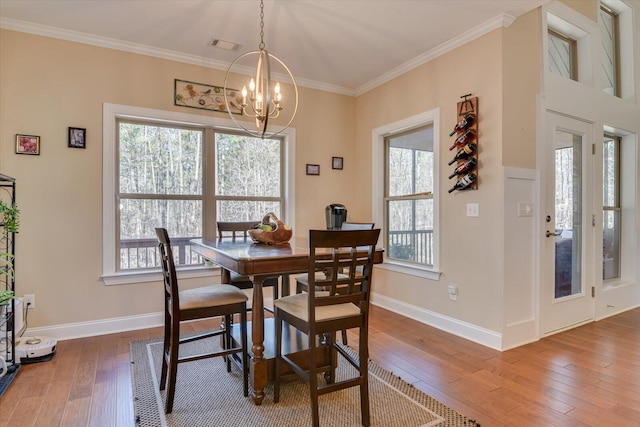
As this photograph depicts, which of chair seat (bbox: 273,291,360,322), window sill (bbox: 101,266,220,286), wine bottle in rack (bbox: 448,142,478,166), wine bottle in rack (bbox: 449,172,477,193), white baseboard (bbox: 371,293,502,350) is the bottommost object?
white baseboard (bbox: 371,293,502,350)

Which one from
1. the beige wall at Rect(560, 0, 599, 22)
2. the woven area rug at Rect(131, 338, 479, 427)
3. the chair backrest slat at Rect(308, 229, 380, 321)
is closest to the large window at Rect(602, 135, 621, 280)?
the beige wall at Rect(560, 0, 599, 22)

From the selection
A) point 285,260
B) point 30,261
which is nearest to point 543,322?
point 285,260

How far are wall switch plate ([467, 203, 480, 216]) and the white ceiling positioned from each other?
148 cm

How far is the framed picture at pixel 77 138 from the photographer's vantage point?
3.06 m

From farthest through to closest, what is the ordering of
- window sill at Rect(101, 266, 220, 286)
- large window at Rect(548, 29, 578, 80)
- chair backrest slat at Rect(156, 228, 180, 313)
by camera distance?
large window at Rect(548, 29, 578, 80), window sill at Rect(101, 266, 220, 286), chair backrest slat at Rect(156, 228, 180, 313)

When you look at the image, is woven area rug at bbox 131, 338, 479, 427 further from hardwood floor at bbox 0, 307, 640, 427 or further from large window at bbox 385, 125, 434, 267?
large window at bbox 385, 125, 434, 267

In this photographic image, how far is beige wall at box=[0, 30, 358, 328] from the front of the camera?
9.48 feet

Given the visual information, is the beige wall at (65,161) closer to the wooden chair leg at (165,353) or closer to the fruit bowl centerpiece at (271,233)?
the wooden chair leg at (165,353)

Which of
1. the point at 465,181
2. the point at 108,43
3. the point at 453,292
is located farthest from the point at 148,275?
the point at 465,181

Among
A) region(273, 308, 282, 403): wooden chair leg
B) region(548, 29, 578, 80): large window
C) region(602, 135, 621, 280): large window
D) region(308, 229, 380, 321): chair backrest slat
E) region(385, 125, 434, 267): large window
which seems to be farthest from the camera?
region(602, 135, 621, 280): large window

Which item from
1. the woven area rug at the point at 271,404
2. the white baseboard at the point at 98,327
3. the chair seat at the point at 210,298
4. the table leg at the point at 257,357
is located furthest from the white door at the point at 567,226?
the white baseboard at the point at 98,327

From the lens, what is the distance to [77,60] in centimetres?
310

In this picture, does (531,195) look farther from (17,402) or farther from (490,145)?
(17,402)

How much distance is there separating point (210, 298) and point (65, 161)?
2108 mm
